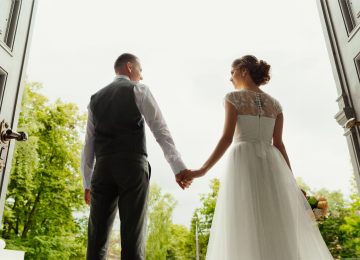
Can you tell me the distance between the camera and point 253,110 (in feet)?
6.25

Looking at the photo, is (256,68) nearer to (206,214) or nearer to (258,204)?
(258,204)

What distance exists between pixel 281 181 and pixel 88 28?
40.7 feet

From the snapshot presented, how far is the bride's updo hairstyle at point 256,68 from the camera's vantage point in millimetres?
2084

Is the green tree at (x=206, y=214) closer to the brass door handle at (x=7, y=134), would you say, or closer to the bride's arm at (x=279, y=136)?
the bride's arm at (x=279, y=136)

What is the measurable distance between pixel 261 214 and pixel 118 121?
976mm

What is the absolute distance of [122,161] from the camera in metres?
1.75

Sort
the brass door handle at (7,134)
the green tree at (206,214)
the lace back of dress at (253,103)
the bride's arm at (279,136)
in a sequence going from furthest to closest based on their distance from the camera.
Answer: the green tree at (206,214)
the bride's arm at (279,136)
the lace back of dress at (253,103)
the brass door handle at (7,134)

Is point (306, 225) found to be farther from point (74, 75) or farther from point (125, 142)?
point (74, 75)

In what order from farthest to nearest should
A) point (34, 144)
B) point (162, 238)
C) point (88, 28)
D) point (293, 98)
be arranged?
1. point (293, 98)
2. point (162, 238)
3. point (88, 28)
4. point (34, 144)

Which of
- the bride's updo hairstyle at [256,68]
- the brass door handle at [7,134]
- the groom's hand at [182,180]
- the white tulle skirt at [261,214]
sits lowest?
the white tulle skirt at [261,214]

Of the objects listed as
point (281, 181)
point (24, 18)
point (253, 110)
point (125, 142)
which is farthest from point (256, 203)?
point (24, 18)

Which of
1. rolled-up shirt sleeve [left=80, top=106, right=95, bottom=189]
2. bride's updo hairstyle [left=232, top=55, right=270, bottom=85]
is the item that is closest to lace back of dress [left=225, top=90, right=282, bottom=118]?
bride's updo hairstyle [left=232, top=55, right=270, bottom=85]

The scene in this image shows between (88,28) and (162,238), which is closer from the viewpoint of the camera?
(88,28)

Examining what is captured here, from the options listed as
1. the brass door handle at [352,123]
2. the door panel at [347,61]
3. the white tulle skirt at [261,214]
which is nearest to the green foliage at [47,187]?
the white tulle skirt at [261,214]
